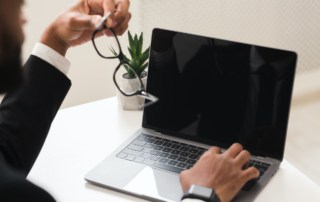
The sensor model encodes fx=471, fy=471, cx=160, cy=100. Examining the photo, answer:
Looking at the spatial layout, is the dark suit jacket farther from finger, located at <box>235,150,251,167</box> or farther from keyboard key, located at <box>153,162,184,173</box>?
finger, located at <box>235,150,251,167</box>

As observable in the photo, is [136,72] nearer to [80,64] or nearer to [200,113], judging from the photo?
[200,113]

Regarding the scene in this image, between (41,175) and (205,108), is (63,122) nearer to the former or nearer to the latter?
(41,175)

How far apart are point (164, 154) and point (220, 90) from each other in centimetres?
21

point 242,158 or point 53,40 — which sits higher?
point 53,40

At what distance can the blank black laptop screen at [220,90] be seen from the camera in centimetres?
112

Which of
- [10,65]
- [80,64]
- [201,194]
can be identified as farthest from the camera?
[80,64]

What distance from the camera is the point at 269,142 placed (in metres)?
1.13

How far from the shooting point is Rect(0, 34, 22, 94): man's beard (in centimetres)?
66

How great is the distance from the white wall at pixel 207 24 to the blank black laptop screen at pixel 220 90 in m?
0.95

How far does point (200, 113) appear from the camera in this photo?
122cm

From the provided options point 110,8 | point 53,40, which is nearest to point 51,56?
point 53,40

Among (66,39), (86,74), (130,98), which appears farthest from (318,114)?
(66,39)

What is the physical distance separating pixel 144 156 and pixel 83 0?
0.45 m

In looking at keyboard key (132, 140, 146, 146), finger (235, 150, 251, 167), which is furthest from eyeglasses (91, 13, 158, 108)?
finger (235, 150, 251, 167)
